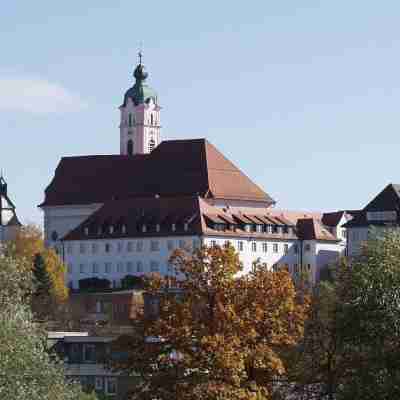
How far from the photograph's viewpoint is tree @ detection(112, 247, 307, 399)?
6209 centimetres

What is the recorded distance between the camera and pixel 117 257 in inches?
6718

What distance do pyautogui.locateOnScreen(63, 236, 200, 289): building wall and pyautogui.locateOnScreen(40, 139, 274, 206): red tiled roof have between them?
31.5 feet

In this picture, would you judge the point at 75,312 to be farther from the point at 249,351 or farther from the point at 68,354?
the point at 249,351

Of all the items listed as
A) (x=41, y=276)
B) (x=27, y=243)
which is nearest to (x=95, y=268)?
(x=27, y=243)

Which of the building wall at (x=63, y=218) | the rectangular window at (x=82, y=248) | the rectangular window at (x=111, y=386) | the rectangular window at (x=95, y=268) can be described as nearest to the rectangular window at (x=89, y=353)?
the rectangular window at (x=111, y=386)

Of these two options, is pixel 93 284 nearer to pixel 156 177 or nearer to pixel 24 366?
pixel 156 177

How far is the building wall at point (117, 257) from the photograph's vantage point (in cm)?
16688

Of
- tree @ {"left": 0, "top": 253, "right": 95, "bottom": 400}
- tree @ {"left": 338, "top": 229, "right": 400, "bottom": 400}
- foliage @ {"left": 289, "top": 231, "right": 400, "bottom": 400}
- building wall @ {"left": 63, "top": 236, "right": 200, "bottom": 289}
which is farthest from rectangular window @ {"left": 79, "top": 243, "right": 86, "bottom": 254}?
tree @ {"left": 338, "top": 229, "right": 400, "bottom": 400}

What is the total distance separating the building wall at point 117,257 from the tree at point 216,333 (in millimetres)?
98989

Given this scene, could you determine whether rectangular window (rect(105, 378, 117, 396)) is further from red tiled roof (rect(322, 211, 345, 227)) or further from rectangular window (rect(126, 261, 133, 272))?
red tiled roof (rect(322, 211, 345, 227))

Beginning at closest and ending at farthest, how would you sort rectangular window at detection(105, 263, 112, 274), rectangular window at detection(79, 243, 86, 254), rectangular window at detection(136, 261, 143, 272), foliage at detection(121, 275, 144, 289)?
foliage at detection(121, 275, 144, 289)
rectangular window at detection(136, 261, 143, 272)
rectangular window at detection(105, 263, 112, 274)
rectangular window at detection(79, 243, 86, 254)

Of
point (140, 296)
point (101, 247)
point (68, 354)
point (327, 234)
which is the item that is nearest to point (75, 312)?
point (140, 296)

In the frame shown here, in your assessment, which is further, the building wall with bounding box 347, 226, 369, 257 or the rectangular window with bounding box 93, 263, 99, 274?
the rectangular window with bounding box 93, 263, 99, 274

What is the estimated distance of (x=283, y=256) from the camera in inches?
6816
